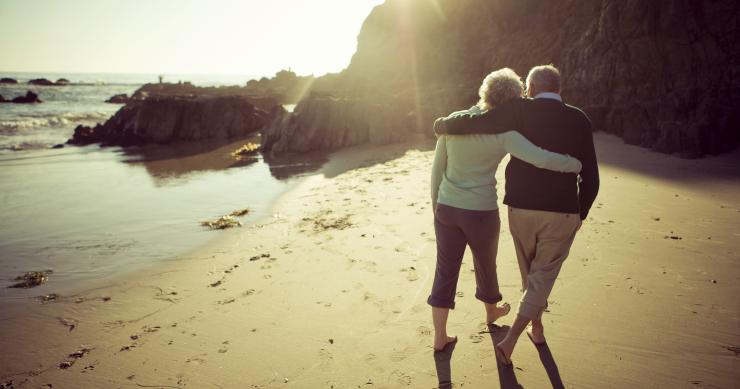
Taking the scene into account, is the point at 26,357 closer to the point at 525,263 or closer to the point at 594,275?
the point at 525,263

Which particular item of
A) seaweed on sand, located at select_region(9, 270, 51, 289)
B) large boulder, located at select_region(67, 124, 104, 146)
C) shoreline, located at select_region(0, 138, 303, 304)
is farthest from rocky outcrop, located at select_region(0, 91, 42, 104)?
seaweed on sand, located at select_region(9, 270, 51, 289)

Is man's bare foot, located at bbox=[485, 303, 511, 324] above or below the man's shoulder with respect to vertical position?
below

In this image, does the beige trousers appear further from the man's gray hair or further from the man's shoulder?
the man's gray hair

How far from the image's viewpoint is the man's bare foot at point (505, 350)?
3.06 m

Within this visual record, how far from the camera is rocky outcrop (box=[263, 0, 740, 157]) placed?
451 inches

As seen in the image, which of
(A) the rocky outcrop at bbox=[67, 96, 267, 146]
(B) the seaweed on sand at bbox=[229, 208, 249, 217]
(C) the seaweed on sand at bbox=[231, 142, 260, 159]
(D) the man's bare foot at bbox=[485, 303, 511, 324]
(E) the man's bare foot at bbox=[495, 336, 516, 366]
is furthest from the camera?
(A) the rocky outcrop at bbox=[67, 96, 267, 146]

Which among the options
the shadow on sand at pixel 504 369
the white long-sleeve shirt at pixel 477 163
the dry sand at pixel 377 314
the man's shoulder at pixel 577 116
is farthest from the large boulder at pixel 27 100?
the man's shoulder at pixel 577 116

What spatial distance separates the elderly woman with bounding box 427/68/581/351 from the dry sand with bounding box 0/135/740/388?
2.10 feet

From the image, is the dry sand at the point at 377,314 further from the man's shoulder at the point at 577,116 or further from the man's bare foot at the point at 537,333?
the man's shoulder at the point at 577,116

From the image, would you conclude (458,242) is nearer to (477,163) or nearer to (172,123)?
(477,163)

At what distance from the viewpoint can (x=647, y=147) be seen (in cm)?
1163

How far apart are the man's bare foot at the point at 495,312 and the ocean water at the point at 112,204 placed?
16.6 ft

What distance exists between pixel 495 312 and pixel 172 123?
2525 centimetres

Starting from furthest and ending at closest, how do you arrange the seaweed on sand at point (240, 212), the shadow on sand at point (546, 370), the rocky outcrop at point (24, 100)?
the rocky outcrop at point (24, 100)
the seaweed on sand at point (240, 212)
the shadow on sand at point (546, 370)
